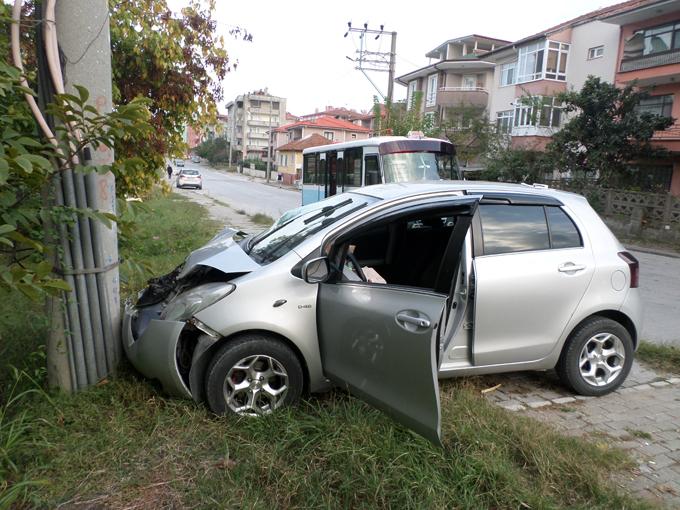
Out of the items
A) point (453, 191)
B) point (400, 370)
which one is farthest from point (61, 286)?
point (453, 191)

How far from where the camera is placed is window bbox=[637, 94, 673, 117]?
1006 inches

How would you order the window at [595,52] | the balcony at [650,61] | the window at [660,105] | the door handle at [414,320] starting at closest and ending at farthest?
the door handle at [414,320]
the balcony at [650,61]
the window at [660,105]
the window at [595,52]

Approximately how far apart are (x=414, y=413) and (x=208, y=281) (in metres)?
1.81

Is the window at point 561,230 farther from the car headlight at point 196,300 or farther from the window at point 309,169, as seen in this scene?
the window at point 309,169

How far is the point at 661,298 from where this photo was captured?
934cm

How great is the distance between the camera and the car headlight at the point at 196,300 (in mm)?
3650

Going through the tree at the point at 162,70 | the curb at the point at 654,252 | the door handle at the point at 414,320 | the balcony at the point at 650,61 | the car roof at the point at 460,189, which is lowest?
the curb at the point at 654,252

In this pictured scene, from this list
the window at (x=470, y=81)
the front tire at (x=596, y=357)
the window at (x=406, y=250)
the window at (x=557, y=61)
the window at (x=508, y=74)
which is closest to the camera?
the front tire at (x=596, y=357)

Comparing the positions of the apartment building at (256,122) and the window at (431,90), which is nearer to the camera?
the window at (431,90)

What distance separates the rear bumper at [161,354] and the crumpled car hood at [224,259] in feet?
1.78

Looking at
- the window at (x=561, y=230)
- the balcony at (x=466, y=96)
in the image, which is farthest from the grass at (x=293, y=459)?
the balcony at (x=466, y=96)

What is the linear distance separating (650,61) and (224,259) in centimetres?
2726

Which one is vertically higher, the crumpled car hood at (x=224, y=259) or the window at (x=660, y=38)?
the window at (x=660, y=38)

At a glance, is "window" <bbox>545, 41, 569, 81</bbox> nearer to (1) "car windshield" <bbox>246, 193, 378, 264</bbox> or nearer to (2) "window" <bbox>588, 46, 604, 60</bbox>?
(2) "window" <bbox>588, 46, 604, 60</bbox>
